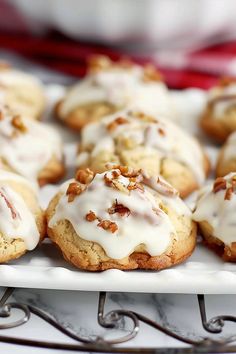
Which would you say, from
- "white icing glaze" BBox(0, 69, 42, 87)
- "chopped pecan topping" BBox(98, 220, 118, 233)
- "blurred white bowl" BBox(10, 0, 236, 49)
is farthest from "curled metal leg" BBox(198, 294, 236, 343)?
"blurred white bowl" BBox(10, 0, 236, 49)

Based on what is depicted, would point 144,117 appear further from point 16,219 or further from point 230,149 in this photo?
point 16,219

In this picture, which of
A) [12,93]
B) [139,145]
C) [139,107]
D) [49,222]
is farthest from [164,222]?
[12,93]

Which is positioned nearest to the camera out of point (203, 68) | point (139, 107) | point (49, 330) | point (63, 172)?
point (49, 330)

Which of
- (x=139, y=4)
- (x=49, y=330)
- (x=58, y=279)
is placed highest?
(x=139, y=4)

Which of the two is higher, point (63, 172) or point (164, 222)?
point (164, 222)

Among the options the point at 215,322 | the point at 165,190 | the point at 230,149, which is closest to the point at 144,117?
the point at 230,149

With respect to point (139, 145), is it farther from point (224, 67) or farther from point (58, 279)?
point (224, 67)

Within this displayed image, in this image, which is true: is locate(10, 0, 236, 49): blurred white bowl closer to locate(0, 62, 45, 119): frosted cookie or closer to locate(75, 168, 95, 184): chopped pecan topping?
locate(0, 62, 45, 119): frosted cookie

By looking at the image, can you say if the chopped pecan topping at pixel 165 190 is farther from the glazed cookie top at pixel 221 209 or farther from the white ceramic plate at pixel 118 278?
the white ceramic plate at pixel 118 278
